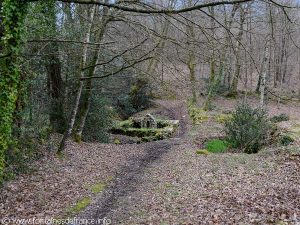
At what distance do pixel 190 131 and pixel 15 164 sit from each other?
11617 millimetres

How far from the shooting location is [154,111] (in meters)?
28.0

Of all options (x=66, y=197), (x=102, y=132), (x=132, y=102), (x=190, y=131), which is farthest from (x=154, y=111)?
(x=66, y=197)

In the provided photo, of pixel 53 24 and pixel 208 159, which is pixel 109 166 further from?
pixel 53 24

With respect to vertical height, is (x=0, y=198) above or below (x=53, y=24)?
below

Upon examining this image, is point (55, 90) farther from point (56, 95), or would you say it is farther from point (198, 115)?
point (198, 115)

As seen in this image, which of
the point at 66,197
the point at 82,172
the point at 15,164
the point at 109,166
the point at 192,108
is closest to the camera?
the point at 66,197

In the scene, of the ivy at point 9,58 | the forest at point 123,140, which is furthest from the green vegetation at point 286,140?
the ivy at point 9,58

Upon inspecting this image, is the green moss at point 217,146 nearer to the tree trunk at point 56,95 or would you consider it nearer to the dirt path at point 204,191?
the dirt path at point 204,191

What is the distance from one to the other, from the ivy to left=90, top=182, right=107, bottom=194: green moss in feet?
8.10

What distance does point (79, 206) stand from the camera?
25.6 feet

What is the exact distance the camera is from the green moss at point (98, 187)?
9.01m

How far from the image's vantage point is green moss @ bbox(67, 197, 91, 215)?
7495 millimetres

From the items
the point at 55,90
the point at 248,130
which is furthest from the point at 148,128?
the point at 248,130

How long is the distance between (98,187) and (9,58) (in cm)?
408
